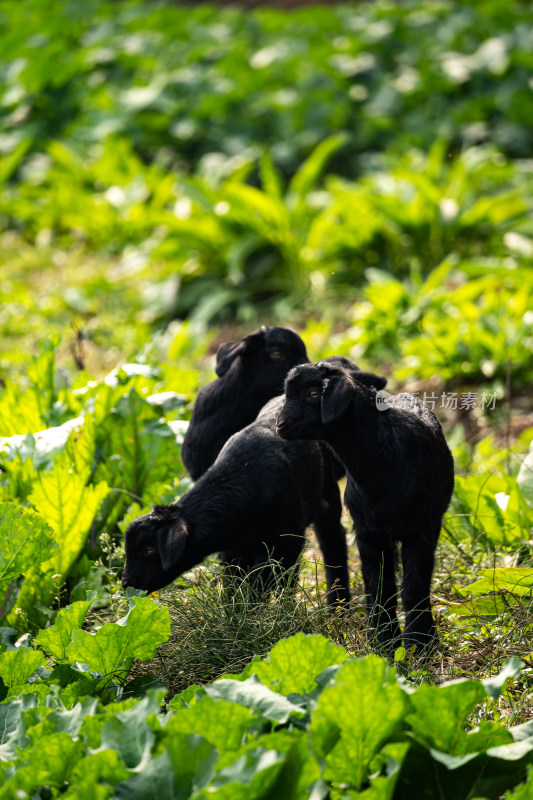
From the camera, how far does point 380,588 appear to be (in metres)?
3.68

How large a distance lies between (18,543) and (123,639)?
2.25 ft

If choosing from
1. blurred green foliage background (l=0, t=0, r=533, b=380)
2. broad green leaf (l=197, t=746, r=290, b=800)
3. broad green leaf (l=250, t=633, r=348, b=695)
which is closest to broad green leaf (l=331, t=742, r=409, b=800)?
broad green leaf (l=197, t=746, r=290, b=800)

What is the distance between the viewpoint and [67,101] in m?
13.9

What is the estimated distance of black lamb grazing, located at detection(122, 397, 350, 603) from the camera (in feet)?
12.1

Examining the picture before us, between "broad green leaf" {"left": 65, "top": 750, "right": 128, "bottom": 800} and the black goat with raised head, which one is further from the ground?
"broad green leaf" {"left": 65, "top": 750, "right": 128, "bottom": 800}

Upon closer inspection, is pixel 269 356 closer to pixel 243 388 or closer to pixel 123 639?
pixel 243 388

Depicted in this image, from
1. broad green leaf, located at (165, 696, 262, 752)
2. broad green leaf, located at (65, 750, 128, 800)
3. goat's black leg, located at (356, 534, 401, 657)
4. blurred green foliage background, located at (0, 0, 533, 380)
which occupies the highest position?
broad green leaf, located at (65, 750, 128, 800)

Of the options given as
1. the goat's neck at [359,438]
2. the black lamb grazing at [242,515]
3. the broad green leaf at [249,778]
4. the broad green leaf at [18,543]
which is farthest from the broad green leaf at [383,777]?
the broad green leaf at [18,543]

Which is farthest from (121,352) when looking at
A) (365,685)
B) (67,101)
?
(67,101)

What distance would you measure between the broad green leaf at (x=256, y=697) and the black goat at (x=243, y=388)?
5.29 ft

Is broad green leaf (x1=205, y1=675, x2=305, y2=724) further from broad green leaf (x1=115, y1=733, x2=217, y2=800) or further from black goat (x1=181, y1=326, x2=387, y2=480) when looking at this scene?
black goat (x1=181, y1=326, x2=387, y2=480)

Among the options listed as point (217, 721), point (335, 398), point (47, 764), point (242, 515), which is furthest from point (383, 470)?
point (47, 764)

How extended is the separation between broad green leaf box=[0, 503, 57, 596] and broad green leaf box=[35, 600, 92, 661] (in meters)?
0.46

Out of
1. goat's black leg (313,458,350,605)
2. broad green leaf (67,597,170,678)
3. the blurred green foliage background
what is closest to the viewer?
broad green leaf (67,597,170,678)
